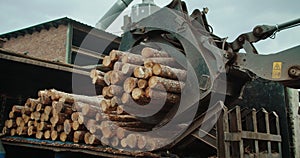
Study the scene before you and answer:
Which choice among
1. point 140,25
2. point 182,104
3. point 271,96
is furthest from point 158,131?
point 271,96

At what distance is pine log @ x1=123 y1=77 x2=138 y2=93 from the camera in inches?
154

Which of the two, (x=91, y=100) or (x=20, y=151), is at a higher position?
(x=91, y=100)

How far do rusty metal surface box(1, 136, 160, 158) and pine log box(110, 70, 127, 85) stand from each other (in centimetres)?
80

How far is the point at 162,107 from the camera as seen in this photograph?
391cm

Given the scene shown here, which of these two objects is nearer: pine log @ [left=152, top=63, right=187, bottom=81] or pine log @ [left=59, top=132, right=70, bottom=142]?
pine log @ [left=152, top=63, right=187, bottom=81]

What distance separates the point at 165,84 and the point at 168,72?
18 cm

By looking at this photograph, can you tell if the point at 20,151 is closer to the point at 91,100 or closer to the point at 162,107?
the point at 91,100

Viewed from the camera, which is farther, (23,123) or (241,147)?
(23,123)

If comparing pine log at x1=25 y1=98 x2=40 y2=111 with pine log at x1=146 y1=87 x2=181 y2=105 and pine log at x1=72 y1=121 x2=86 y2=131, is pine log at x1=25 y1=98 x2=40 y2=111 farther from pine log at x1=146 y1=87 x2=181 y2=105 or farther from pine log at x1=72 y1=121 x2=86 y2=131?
pine log at x1=146 y1=87 x2=181 y2=105

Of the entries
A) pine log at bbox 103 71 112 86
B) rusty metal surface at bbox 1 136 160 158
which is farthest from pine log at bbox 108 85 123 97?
rusty metal surface at bbox 1 136 160 158

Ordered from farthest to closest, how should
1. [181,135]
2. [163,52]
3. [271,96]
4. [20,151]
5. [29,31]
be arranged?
[29,31] < [20,151] < [271,96] < [163,52] < [181,135]

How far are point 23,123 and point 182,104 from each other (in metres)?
3.38

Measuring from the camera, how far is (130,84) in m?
3.96

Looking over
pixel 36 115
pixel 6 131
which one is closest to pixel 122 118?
pixel 36 115
